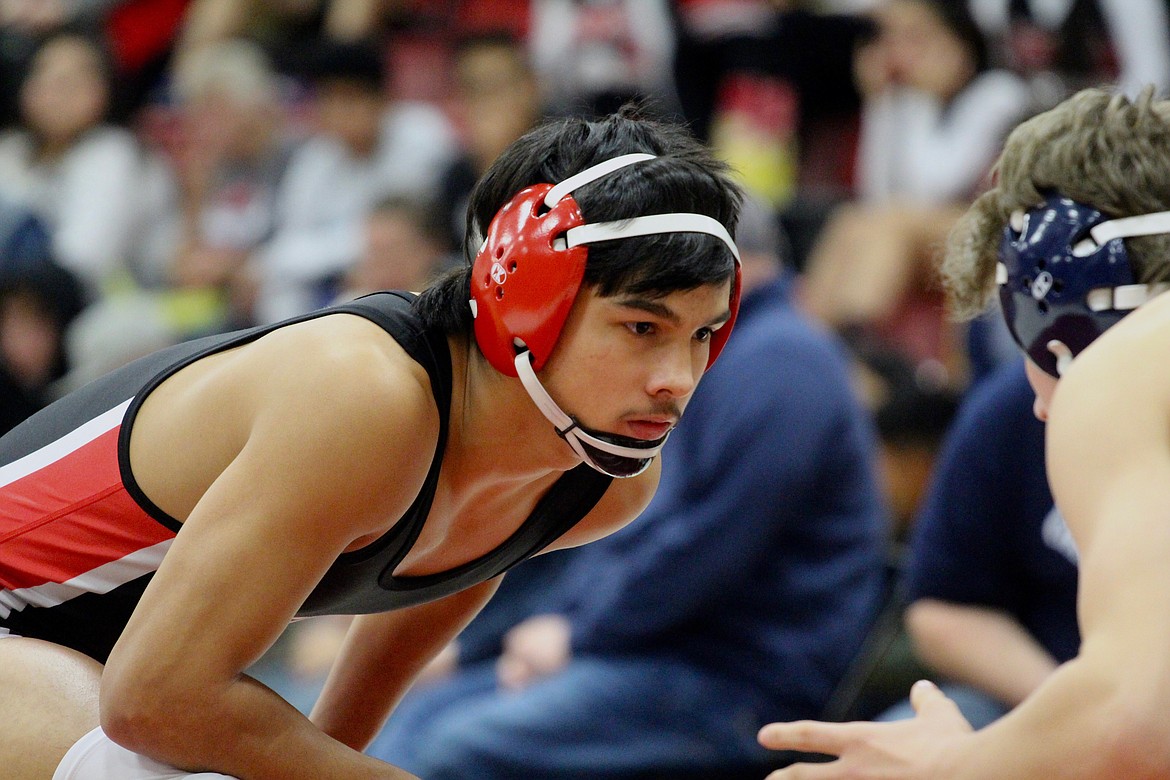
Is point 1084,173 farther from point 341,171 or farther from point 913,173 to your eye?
point 341,171

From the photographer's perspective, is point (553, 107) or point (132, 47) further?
point (132, 47)

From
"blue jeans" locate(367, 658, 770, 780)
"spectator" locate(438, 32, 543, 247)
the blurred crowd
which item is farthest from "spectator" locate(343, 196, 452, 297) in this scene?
"blue jeans" locate(367, 658, 770, 780)

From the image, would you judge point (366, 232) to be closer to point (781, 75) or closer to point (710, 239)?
point (781, 75)

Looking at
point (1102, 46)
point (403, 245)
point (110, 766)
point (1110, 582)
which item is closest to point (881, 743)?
point (1110, 582)

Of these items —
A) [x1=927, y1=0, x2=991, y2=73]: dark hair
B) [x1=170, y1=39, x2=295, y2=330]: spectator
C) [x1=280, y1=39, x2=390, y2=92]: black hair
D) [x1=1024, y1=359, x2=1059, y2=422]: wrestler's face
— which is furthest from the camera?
[x1=170, y1=39, x2=295, y2=330]: spectator

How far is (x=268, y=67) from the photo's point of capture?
946 cm

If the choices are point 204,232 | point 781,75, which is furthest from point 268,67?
point 781,75

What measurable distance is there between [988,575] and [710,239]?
6.40 feet

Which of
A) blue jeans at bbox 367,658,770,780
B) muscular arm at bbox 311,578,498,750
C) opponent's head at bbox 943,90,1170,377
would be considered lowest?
blue jeans at bbox 367,658,770,780

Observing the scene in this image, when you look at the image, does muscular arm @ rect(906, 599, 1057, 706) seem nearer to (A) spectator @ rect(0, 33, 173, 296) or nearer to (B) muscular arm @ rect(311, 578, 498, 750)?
(B) muscular arm @ rect(311, 578, 498, 750)

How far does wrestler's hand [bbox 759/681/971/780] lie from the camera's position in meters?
2.09

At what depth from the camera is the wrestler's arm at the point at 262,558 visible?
226 centimetres

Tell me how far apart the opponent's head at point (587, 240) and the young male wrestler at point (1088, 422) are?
51 cm

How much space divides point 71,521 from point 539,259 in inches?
35.8
